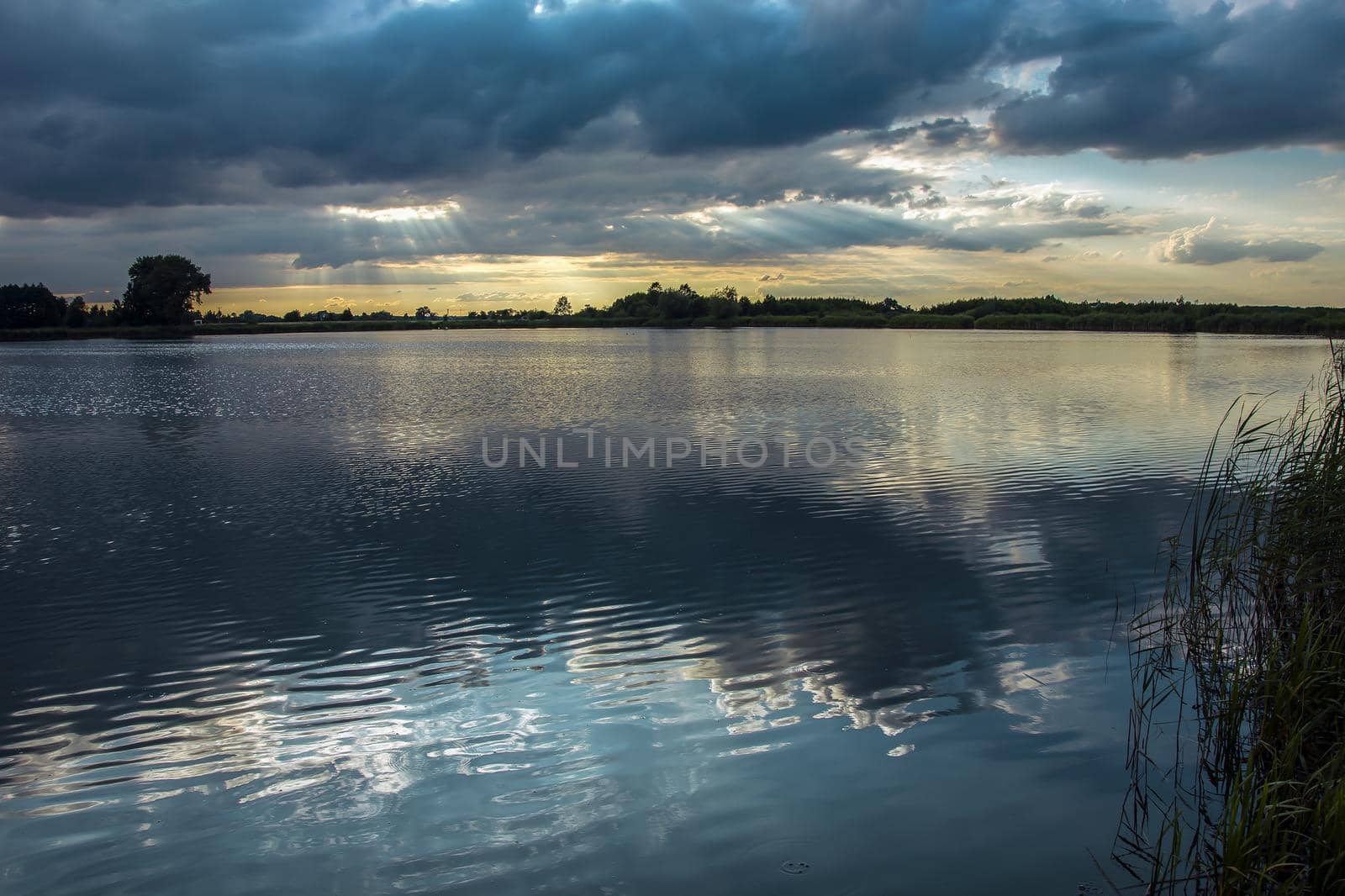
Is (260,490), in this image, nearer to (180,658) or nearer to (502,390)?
(180,658)

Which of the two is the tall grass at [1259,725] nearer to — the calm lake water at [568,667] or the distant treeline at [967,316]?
the calm lake water at [568,667]

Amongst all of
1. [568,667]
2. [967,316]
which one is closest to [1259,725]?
[568,667]

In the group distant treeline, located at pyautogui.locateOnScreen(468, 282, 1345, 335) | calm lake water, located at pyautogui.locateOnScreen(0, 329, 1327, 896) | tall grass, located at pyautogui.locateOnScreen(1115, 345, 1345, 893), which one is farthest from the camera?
distant treeline, located at pyautogui.locateOnScreen(468, 282, 1345, 335)

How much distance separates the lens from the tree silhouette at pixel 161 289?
108250mm

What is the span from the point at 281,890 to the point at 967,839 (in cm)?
346

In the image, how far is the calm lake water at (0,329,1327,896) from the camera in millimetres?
4555

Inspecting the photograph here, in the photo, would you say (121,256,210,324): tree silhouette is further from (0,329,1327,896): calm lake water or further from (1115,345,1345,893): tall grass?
(1115,345,1345,893): tall grass

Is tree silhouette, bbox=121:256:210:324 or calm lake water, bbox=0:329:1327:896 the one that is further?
tree silhouette, bbox=121:256:210:324

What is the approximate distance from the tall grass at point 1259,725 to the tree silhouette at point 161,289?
123 meters

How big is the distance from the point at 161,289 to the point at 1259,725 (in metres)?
125

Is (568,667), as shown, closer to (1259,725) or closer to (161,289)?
(1259,725)

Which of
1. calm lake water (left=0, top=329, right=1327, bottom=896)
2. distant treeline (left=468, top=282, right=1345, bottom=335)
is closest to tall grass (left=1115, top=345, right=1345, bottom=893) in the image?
calm lake water (left=0, top=329, right=1327, bottom=896)

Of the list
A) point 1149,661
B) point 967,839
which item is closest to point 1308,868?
point 967,839

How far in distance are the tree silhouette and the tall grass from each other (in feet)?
403
